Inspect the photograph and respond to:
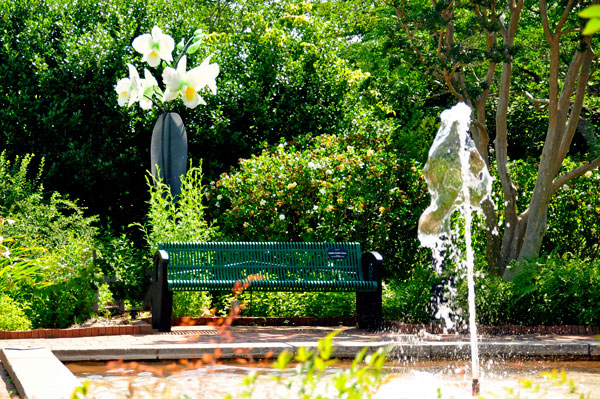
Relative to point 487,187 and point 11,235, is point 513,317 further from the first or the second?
point 11,235

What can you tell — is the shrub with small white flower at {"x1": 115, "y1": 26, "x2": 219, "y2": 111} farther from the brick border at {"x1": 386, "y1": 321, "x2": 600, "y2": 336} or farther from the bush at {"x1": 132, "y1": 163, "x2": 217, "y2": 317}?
the brick border at {"x1": 386, "y1": 321, "x2": 600, "y2": 336}

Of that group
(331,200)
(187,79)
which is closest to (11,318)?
(187,79)

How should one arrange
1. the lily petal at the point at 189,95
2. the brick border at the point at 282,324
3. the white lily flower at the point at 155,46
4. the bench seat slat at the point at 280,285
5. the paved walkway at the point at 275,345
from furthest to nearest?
the white lily flower at the point at 155,46, the lily petal at the point at 189,95, the bench seat slat at the point at 280,285, the brick border at the point at 282,324, the paved walkway at the point at 275,345

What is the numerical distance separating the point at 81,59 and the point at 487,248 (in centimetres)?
735

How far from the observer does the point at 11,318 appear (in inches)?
304

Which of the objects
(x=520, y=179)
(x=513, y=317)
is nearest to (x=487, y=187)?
(x=520, y=179)

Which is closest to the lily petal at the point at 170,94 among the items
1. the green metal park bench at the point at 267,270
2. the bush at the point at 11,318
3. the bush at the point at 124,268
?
the green metal park bench at the point at 267,270

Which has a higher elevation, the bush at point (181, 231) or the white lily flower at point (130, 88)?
the white lily flower at point (130, 88)

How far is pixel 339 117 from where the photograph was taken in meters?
14.5

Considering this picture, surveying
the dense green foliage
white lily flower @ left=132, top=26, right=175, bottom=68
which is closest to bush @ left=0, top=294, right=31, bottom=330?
white lily flower @ left=132, top=26, right=175, bottom=68

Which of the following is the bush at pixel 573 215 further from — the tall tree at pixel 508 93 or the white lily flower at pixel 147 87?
the white lily flower at pixel 147 87

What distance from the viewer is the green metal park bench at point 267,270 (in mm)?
8453

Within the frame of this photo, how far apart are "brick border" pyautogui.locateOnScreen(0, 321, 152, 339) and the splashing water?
11.5 ft

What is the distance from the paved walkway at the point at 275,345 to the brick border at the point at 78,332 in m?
0.17
